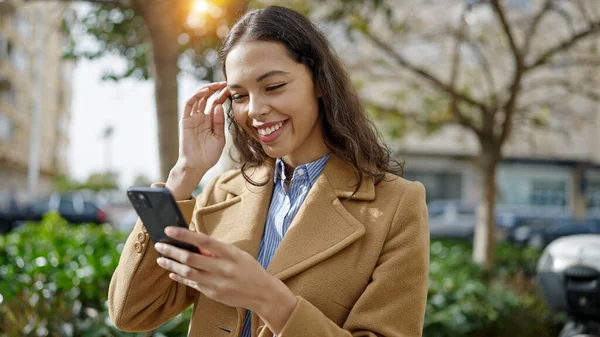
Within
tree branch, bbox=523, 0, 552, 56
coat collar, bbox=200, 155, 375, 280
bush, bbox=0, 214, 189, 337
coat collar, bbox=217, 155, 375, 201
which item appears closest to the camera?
coat collar, bbox=200, 155, 375, 280

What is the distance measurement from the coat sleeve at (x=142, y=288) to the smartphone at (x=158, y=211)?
30 cm

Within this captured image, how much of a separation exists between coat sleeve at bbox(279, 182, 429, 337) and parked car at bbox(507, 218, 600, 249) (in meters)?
18.1

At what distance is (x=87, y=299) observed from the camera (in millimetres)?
3898

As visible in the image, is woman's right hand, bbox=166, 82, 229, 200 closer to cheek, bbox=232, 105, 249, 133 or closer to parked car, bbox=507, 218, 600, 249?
cheek, bbox=232, 105, 249, 133

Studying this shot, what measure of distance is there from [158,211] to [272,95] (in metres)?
0.49

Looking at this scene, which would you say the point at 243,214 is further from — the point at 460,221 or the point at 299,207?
the point at 460,221

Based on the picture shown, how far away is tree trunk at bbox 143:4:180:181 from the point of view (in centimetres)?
432

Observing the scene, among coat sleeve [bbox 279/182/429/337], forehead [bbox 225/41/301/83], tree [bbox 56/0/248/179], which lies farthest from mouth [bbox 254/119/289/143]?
tree [bbox 56/0/248/179]

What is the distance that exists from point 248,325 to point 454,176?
30.5 metres

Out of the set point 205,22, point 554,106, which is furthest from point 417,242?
point 554,106

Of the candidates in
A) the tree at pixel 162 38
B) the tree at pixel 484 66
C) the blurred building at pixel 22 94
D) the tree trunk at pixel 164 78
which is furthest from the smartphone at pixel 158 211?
the blurred building at pixel 22 94

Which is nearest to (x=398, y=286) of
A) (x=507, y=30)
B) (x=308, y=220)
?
(x=308, y=220)

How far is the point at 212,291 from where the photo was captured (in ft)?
4.70

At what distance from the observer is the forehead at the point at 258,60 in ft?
5.86
